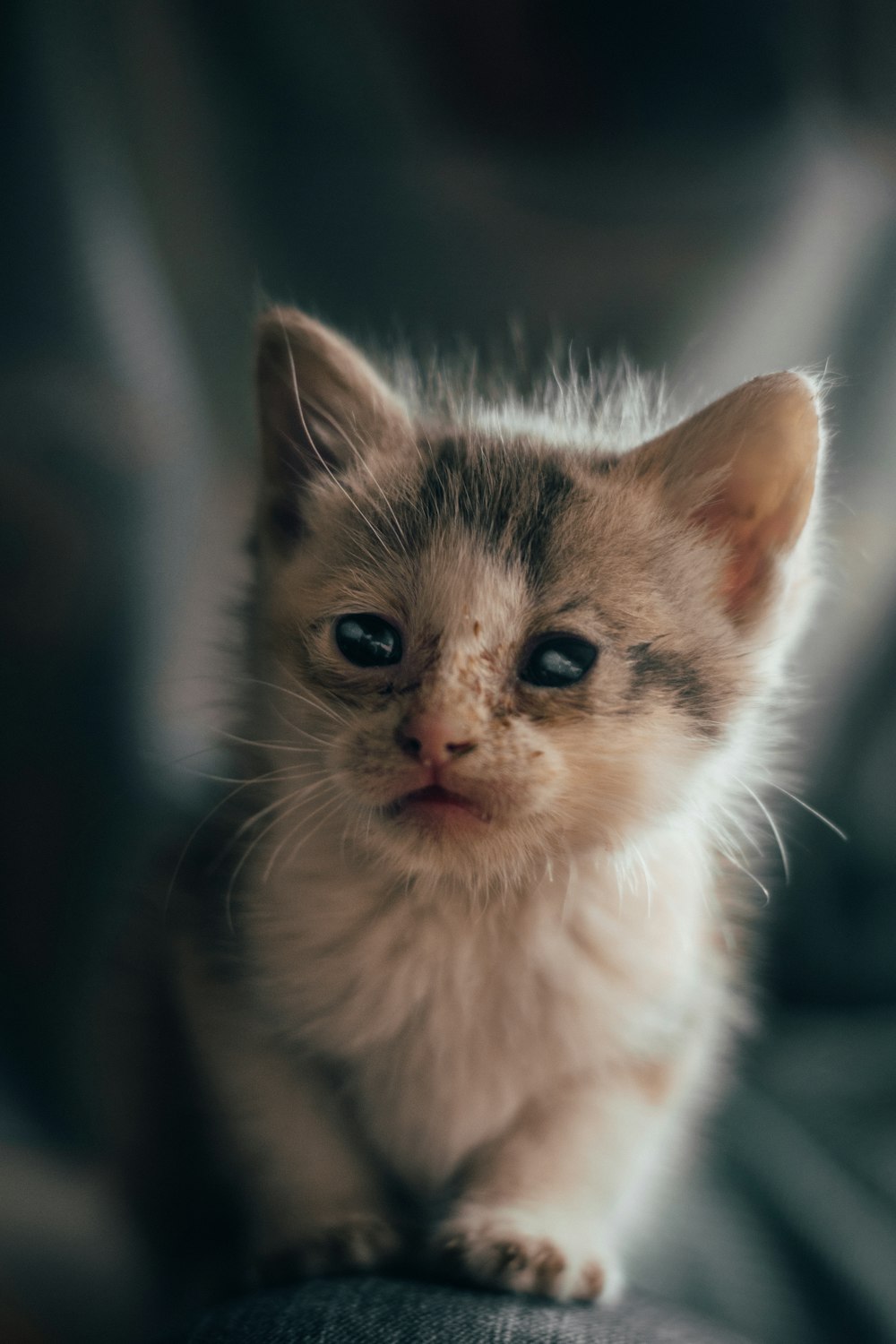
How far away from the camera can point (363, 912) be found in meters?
0.71

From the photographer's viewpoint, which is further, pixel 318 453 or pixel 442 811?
pixel 318 453

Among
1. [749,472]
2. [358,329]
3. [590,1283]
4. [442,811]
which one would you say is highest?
[358,329]

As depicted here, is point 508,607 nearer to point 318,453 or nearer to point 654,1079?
point 318,453

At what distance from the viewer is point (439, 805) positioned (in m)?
0.59

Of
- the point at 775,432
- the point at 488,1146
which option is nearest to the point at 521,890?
the point at 488,1146

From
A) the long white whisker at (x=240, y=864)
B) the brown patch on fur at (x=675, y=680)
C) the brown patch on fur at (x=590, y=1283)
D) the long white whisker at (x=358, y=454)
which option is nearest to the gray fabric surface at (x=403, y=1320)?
the brown patch on fur at (x=590, y=1283)

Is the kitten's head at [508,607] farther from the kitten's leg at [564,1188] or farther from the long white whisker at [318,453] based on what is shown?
the kitten's leg at [564,1188]

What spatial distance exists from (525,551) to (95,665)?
1.35 ft

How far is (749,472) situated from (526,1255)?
540 mm

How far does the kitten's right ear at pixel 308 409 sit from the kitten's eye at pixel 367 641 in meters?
A: 0.13

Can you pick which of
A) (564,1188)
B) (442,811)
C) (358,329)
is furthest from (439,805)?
(358,329)

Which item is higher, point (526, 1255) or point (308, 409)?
point (308, 409)

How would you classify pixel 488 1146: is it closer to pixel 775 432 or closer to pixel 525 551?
pixel 525 551

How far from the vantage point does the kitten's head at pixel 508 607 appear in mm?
591
